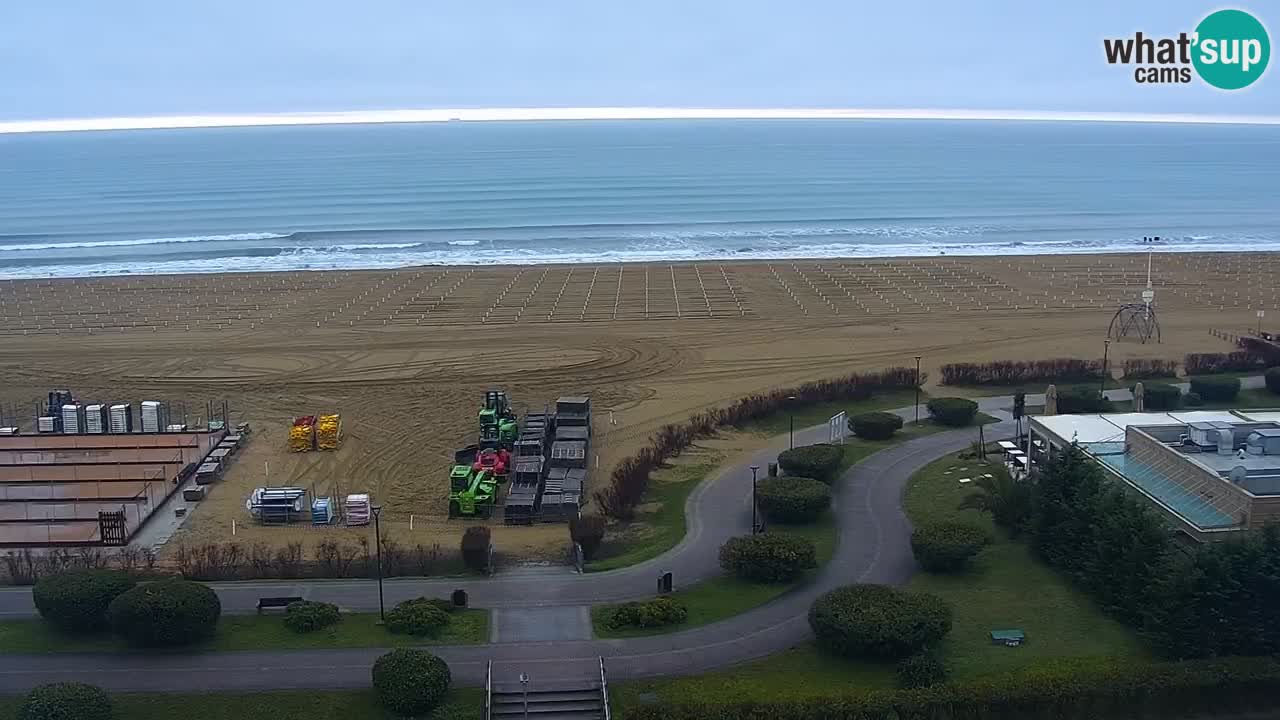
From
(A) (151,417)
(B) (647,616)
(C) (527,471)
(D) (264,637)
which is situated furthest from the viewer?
(A) (151,417)

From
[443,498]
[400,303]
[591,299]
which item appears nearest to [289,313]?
[400,303]

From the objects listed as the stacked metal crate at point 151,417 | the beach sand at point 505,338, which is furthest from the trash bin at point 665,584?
the stacked metal crate at point 151,417

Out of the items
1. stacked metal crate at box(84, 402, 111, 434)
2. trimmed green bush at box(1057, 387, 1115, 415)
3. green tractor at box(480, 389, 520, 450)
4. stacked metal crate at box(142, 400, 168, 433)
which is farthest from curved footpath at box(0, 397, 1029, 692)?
stacked metal crate at box(84, 402, 111, 434)

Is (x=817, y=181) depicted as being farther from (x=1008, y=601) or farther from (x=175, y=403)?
(x=1008, y=601)

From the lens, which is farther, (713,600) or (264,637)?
(713,600)

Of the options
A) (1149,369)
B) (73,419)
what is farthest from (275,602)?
(1149,369)

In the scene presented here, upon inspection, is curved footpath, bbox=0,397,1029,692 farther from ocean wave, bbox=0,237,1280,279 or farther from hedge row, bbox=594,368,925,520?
ocean wave, bbox=0,237,1280,279

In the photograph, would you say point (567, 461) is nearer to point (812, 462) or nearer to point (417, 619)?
point (812, 462)
